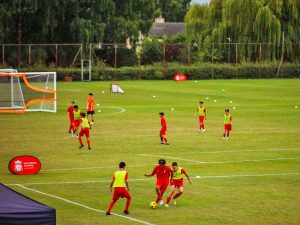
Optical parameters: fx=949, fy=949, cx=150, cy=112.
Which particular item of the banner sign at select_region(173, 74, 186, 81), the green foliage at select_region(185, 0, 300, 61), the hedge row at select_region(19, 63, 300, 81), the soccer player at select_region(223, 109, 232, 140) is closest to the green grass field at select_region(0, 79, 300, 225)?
the soccer player at select_region(223, 109, 232, 140)

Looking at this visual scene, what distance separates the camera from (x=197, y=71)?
340 feet

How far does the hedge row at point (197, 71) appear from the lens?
10012 cm

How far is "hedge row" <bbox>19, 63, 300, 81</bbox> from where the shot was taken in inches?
3942

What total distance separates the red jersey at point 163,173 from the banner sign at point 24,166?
9.49 meters

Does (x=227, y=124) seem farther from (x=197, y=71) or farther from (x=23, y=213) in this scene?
(x=197, y=71)

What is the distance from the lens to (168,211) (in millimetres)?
29688

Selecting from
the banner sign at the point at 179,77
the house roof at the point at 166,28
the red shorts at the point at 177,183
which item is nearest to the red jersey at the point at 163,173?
the red shorts at the point at 177,183

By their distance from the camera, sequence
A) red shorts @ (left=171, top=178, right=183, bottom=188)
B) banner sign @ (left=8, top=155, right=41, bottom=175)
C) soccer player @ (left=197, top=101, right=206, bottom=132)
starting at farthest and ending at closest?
soccer player @ (left=197, top=101, right=206, bottom=132) < banner sign @ (left=8, top=155, right=41, bottom=175) < red shorts @ (left=171, top=178, right=183, bottom=188)

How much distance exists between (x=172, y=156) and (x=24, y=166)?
847 centimetres

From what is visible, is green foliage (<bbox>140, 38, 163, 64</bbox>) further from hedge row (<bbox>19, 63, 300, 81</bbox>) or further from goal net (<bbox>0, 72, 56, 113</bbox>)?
goal net (<bbox>0, 72, 56, 113</bbox>)

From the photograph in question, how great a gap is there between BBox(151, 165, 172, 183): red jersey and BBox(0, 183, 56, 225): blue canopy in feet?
26.4

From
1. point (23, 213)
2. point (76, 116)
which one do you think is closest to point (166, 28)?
point (76, 116)

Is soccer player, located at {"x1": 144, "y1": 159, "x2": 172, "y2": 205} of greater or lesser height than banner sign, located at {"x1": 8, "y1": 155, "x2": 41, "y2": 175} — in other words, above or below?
above

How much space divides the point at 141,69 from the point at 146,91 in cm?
1717
